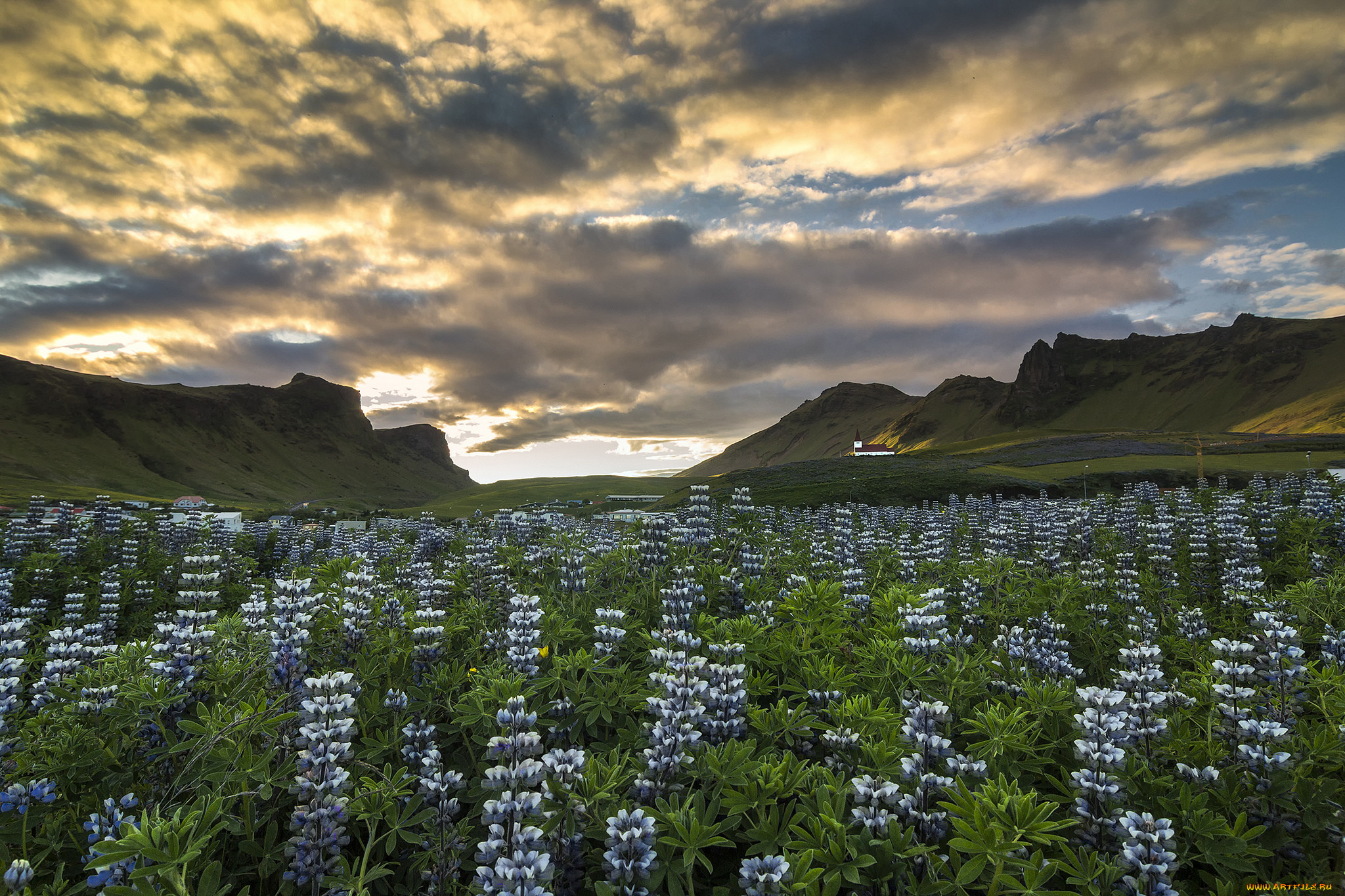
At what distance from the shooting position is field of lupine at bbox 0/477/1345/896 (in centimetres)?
316

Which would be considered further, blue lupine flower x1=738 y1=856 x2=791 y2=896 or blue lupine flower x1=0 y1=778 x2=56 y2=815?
blue lupine flower x1=0 y1=778 x2=56 y2=815

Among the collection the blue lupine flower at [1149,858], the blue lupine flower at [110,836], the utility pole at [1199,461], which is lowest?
the blue lupine flower at [1149,858]

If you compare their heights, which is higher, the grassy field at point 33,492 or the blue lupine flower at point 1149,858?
the grassy field at point 33,492

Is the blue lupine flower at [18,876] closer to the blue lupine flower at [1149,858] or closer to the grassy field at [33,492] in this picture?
the blue lupine flower at [1149,858]

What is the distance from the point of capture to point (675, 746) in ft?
12.1

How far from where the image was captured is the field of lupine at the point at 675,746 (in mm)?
3158

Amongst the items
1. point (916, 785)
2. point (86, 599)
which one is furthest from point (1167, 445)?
point (86, 599)

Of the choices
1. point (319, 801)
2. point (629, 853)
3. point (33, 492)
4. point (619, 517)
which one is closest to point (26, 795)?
point (319, 801)

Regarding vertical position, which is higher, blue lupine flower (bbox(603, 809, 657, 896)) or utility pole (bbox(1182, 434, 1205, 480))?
utility pole (bbox(1182, 434, 1205, 480))

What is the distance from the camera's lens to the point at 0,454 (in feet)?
515

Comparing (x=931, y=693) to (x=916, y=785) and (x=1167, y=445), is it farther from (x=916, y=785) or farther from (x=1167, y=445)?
(x=1167, y=445)

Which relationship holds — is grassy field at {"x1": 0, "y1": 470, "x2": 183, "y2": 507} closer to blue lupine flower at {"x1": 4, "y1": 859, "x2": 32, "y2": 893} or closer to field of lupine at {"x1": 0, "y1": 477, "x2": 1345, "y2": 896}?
field of lupine at {"x1": 0, "y1": 477, "x2": 1345, "y2": 896}

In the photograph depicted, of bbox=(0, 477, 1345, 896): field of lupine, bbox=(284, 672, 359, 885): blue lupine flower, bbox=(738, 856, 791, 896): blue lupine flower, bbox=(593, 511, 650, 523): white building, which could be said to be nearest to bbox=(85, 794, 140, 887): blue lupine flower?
bbox=(0, 477, 1345, 896): field of lupine

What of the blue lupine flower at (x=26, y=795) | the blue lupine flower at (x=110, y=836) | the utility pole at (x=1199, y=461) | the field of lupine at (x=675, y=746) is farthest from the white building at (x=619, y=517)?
the utility pole at (x=1199, y=461)
